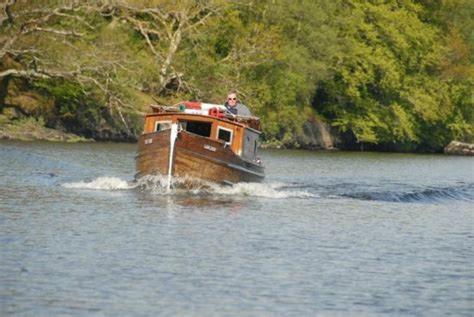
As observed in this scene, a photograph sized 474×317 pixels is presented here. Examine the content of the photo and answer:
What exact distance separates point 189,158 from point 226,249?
12.0 metres

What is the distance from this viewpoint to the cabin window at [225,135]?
35.4 meters

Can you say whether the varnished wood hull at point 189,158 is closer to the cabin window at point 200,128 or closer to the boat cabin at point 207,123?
the boat cabin at point 207,123

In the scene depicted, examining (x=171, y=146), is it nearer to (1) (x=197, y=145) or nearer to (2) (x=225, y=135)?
(1) (x=197, y=145)

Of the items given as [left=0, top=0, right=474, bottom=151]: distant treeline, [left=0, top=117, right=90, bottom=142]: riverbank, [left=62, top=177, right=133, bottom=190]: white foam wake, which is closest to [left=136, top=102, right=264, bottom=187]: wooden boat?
[left=62, top=177, right=133, bottom=190]: white foam wake

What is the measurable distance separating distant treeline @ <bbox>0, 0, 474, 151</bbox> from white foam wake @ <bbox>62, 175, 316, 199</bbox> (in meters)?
21.5

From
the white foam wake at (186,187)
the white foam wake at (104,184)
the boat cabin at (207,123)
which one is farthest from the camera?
the boat cabin at (207,123)

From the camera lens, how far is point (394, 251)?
75.9 feet

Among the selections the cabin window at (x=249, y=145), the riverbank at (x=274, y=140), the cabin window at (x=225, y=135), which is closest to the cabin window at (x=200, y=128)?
the cabin window at (x=225, y=135)

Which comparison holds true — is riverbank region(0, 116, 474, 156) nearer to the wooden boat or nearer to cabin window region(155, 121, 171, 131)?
the wooden boat

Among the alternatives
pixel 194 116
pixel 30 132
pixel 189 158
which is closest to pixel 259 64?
pixel 30 132

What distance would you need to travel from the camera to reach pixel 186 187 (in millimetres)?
34031

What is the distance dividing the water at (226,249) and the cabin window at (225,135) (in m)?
1.38

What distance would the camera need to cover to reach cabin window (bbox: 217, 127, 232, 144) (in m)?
35.4

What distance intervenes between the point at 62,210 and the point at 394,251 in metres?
7.65
